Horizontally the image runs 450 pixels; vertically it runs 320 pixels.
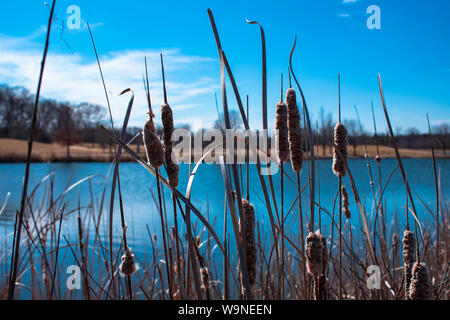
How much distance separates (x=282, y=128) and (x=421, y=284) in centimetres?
38

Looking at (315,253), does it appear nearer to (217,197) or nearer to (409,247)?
(409,247)

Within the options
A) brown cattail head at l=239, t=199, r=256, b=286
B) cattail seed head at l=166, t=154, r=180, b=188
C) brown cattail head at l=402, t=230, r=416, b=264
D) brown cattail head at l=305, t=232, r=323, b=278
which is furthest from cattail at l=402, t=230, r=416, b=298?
cattail seed head at l=166, t=154, r=180, b=188

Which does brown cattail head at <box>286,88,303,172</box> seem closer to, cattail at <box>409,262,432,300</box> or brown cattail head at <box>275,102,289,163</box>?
brown cattail head at <box>275,102,289,163</box>

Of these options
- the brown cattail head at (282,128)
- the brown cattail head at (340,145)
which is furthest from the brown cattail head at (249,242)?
the brown cattail head at (340,145)

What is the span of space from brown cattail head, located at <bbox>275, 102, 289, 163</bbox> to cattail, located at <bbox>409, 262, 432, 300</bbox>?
31 centimetres

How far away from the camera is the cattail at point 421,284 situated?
20.5 inches

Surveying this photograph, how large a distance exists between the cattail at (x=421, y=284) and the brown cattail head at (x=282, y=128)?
0.31 metres

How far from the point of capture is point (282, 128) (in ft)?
2.17

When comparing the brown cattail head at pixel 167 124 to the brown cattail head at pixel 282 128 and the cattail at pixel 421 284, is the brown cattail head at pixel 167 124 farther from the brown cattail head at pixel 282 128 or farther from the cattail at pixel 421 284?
the cattail at pixel 421 284

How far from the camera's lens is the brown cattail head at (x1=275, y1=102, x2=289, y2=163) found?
2.16 feet
